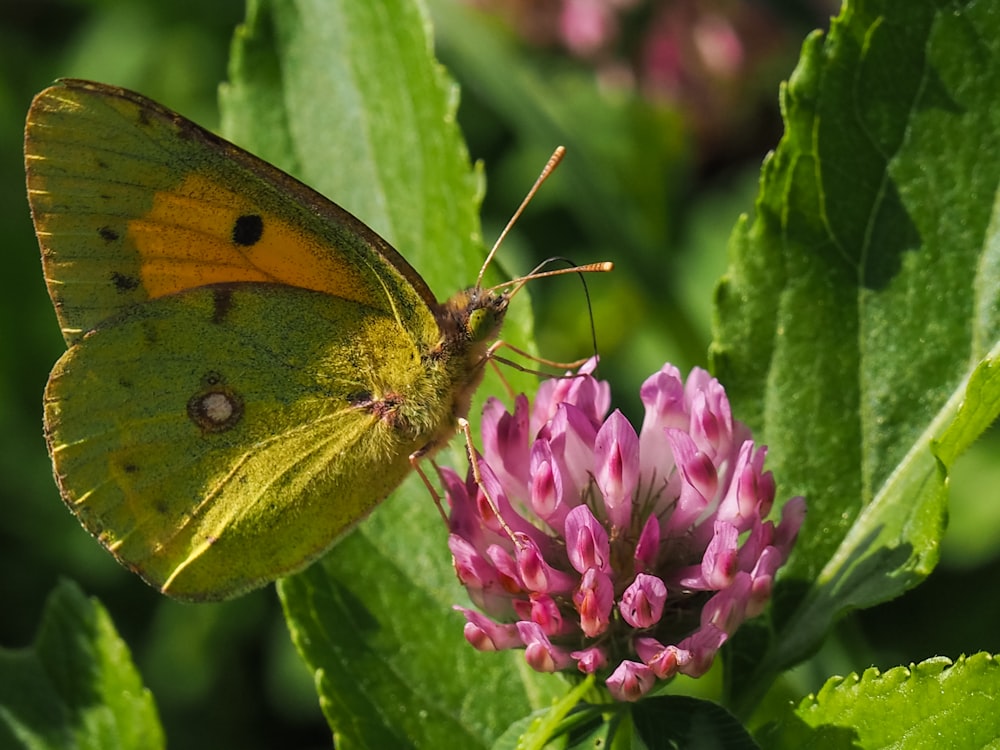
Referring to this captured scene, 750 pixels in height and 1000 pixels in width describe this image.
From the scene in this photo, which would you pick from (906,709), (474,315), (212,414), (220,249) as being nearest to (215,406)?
(212,414)

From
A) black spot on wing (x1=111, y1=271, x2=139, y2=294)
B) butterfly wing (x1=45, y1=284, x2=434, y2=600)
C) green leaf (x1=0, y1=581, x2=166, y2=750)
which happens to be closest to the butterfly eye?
butterfly wing (x1=45, y1=284, x2=434, y2=600)

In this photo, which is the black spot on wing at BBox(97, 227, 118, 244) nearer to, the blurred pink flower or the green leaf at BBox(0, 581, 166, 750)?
the green leaf at BBox(0, 581, 166, 750)

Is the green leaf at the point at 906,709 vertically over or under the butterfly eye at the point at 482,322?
under

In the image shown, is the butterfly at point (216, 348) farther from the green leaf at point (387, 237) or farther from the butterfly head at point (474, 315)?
the green leaf at point (387, 237)

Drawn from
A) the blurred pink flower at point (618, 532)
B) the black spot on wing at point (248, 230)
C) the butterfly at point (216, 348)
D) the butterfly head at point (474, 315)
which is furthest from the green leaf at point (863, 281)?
the black spot on wing at point (248, 230)

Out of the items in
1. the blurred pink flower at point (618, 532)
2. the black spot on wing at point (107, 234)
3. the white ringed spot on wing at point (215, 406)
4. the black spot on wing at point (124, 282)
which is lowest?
the blurred pink flower at point (618, 532)

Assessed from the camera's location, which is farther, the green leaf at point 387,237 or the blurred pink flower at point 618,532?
the green leaf at point 387,237

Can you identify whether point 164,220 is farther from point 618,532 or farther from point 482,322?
point 618,532

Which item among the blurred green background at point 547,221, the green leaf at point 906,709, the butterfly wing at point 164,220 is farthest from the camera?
the blurred green background at point 547,221
